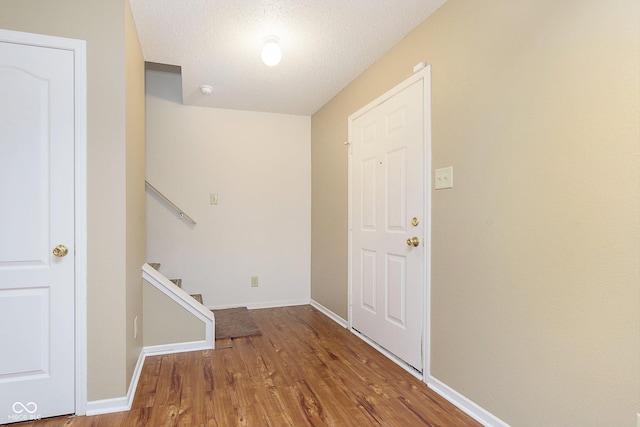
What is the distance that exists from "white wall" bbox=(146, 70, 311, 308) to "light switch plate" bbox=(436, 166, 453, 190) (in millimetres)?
2355

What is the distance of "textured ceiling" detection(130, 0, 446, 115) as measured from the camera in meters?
2.06

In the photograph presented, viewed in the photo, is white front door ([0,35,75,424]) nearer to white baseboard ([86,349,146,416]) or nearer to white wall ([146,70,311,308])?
white baseboard ([86,349,146,416])

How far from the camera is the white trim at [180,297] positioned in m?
2.61

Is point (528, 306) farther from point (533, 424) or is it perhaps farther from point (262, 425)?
point (262, 425)

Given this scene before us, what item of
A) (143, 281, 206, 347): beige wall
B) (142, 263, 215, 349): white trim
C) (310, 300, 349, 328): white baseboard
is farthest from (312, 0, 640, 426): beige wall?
(143, 281, 206, 347): beige wall

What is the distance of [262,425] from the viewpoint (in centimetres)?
176

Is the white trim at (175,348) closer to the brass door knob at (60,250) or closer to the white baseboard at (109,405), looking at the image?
the white baseboard at (109,405)

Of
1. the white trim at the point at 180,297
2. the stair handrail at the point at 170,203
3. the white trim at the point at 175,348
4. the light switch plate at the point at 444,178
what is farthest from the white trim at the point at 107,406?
the light switch plate at the point at 444,178

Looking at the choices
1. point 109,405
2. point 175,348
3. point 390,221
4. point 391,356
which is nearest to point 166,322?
point 175,348

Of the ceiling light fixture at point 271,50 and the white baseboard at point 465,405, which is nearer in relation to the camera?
the white baseboard at point 465,405

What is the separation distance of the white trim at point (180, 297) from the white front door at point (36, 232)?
771 millimetres

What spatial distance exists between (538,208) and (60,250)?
2.37 m

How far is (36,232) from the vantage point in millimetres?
1794

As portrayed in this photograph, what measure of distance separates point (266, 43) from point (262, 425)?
2.38m
